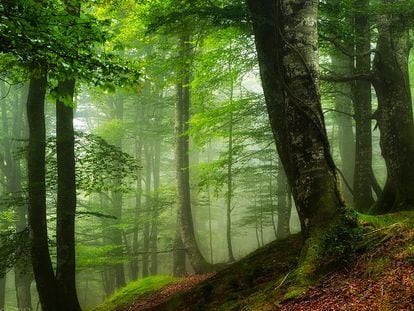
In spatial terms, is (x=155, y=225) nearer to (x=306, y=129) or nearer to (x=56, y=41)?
(x=306, y=129)

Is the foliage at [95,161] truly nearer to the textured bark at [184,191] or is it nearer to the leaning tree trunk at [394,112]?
the textured bark at [184,191]

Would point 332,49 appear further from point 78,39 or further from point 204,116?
point 78,39

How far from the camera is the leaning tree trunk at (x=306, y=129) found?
15.3 feet

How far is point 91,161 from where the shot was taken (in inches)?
388

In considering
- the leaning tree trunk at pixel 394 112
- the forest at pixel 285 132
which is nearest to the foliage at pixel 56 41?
the forest at pixel 285 132

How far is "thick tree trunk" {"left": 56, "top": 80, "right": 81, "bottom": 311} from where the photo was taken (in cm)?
888

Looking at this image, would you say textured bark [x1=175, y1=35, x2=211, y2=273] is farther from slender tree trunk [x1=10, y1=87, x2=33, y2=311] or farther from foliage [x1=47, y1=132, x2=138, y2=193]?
slender tree trunk [x1=10, y1=87, x2=33, y2=311]

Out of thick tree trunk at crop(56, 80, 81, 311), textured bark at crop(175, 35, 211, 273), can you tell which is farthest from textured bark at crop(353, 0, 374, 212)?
thick tree trunk at crop(56, 80, 81, 311)

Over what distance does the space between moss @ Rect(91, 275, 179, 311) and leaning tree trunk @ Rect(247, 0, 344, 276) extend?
731 centimetres

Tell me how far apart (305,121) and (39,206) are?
6297mm

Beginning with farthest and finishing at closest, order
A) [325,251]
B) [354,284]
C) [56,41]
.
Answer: [56,41] < [325,251] < [354,284]

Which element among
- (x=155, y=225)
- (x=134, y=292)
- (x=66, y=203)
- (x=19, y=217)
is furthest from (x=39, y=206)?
(x=155, y=225)

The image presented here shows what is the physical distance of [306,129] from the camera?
494cm

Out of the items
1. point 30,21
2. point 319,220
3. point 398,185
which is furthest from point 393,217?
point 30,21
